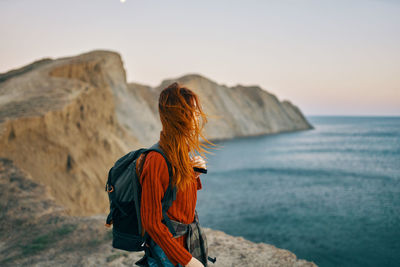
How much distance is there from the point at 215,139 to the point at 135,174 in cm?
5060

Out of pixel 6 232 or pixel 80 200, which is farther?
pixel 80 200

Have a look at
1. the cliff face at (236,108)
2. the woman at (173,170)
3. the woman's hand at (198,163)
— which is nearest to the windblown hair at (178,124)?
the woman at (173,170)

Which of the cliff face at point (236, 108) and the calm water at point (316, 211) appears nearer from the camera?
the calm water at point (316, 211)

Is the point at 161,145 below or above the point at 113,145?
above

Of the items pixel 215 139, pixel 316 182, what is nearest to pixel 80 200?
pixel 316 182

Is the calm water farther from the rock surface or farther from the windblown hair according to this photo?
the windblown hair

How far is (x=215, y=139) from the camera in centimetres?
5203

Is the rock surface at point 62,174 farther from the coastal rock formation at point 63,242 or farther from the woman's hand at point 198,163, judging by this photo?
the woman's hand at point 198,163

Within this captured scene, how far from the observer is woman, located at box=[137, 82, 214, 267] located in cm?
146

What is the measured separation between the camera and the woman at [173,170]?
1464mm

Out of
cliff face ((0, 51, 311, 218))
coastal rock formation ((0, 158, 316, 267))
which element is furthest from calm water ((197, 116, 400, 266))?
cliff face ((0, 51, 311, 218))

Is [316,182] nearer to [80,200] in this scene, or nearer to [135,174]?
[80,200]

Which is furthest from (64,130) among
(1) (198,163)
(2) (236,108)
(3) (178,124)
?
(2) (236,108)

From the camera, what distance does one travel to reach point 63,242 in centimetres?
487
